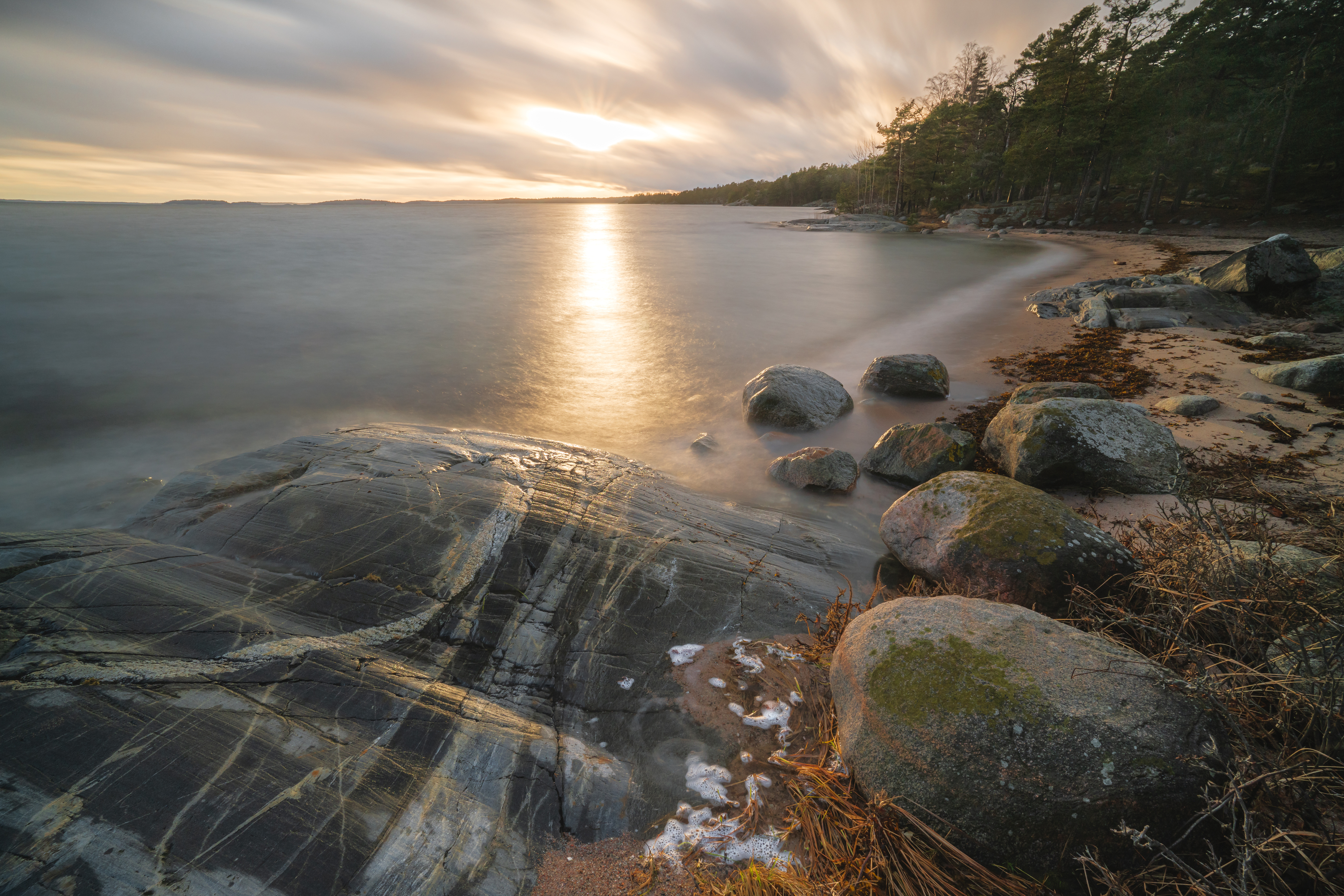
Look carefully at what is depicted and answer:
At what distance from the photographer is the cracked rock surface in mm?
2064

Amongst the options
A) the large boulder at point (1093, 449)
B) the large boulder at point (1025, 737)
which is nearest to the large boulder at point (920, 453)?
the large boulder at point (1093, 449)

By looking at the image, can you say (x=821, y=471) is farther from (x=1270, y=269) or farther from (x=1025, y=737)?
(x=1270, y=269)

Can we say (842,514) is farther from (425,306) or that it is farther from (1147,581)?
(425,306)

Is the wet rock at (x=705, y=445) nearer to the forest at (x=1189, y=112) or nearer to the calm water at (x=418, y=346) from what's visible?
the calm water at (x=418, y=346)

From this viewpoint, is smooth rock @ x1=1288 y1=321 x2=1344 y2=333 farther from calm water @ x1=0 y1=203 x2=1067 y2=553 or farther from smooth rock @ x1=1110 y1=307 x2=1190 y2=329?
calm water @ x1=0 y1=203 x2=1067 y2=553

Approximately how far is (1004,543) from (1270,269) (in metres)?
13.7

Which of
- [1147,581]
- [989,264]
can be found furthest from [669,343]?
[989,264]

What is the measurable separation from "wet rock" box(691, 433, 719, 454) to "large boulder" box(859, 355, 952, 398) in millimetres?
3395

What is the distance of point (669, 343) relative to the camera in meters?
13.0

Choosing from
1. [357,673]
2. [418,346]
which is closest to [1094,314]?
[357,673]

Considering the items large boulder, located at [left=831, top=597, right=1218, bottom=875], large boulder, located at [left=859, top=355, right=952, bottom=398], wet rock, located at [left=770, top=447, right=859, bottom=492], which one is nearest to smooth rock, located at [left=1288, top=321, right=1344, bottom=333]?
large boulder, located at [left=859, top=355, right=952, bottom=398]

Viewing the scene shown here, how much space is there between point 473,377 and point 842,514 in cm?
810

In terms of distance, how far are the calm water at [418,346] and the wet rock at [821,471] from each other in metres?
0.19

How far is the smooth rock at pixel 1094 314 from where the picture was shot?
37.1 ft
